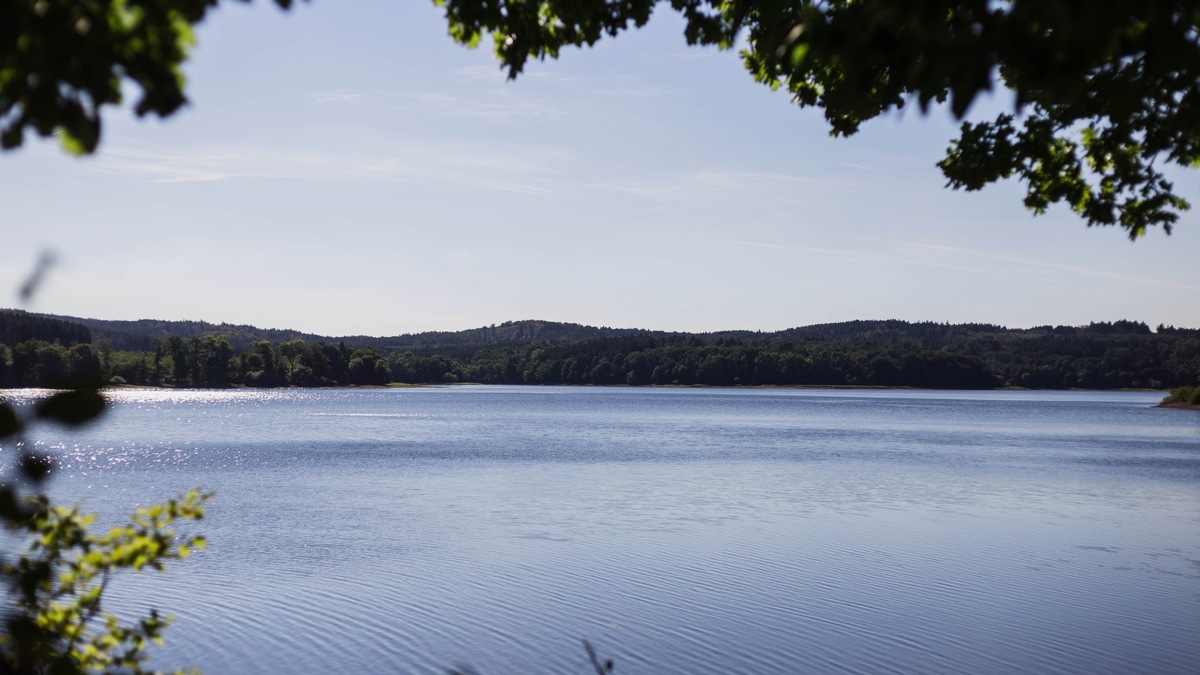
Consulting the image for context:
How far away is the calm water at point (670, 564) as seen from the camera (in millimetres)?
13750

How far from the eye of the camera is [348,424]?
7544cm

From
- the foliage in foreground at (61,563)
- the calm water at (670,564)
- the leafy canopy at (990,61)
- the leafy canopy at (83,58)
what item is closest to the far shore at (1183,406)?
the calm water at (670,564)

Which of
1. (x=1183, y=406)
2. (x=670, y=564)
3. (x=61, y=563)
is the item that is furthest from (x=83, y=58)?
(x=1183, y=406)

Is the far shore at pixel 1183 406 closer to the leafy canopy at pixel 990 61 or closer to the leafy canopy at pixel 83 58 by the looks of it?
the leafy canopy at pixel 990 61

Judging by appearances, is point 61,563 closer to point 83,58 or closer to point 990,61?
point 83,58

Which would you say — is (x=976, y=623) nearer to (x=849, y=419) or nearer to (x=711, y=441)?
(x=711, y=441)

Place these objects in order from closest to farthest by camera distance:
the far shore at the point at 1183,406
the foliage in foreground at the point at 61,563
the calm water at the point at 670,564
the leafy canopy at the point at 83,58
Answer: the foliage in foreground at the point at 61,563, the leafy canopy at the point at 83,58, the calm water at the point at 670,564, the far shore at the point at 1183,406

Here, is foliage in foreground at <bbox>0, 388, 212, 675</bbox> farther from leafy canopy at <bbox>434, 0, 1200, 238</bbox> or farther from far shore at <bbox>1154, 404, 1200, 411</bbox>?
far shore at <bbox>1154, 404, 1200, 411</bbox>

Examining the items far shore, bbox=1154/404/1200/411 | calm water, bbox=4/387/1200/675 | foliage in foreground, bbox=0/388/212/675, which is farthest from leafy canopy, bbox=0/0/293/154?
far shore, bbox=1154/404/1200/411

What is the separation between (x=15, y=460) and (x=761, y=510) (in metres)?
25.7

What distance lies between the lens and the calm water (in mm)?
13750

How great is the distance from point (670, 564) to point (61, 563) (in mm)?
16137

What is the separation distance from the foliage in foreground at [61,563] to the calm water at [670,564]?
1.48 ft

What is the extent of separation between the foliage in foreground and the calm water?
452 millimetres
